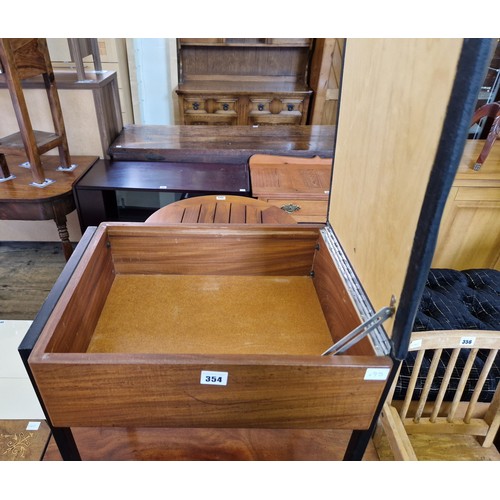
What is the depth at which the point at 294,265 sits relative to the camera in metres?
1.00

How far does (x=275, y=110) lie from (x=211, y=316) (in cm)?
342

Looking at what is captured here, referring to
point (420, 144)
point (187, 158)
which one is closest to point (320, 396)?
point (420, 144)

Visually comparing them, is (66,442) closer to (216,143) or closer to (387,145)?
(387,145)

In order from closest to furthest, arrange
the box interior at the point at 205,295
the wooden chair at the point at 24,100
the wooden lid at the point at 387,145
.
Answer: the wooden lid at the point at 387,145, the box interior at the point at 205,295, the wooden chair at the point at 24,100

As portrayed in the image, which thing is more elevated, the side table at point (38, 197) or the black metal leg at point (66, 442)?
the black metal leg at point (66, 442)

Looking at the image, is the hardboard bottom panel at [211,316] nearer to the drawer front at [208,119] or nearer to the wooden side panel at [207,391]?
the wooden side panel at [207,391]

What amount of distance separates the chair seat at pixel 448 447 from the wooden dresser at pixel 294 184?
3.26 feet

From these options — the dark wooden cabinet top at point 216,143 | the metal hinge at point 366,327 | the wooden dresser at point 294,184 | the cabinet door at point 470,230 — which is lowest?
the cabinet door at point 470,230

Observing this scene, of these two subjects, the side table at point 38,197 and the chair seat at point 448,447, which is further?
the side table at point 38,197

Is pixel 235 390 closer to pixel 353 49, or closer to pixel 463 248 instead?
pixel 353 49

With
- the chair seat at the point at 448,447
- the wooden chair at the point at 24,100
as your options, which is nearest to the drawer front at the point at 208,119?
the wooden chair at the point at 24,100

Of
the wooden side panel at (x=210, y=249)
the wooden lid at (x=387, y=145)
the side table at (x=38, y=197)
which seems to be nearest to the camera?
the wooden lid at (x=387, y=145)

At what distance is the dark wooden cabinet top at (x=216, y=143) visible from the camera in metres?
2.33

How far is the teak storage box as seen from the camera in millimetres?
481
